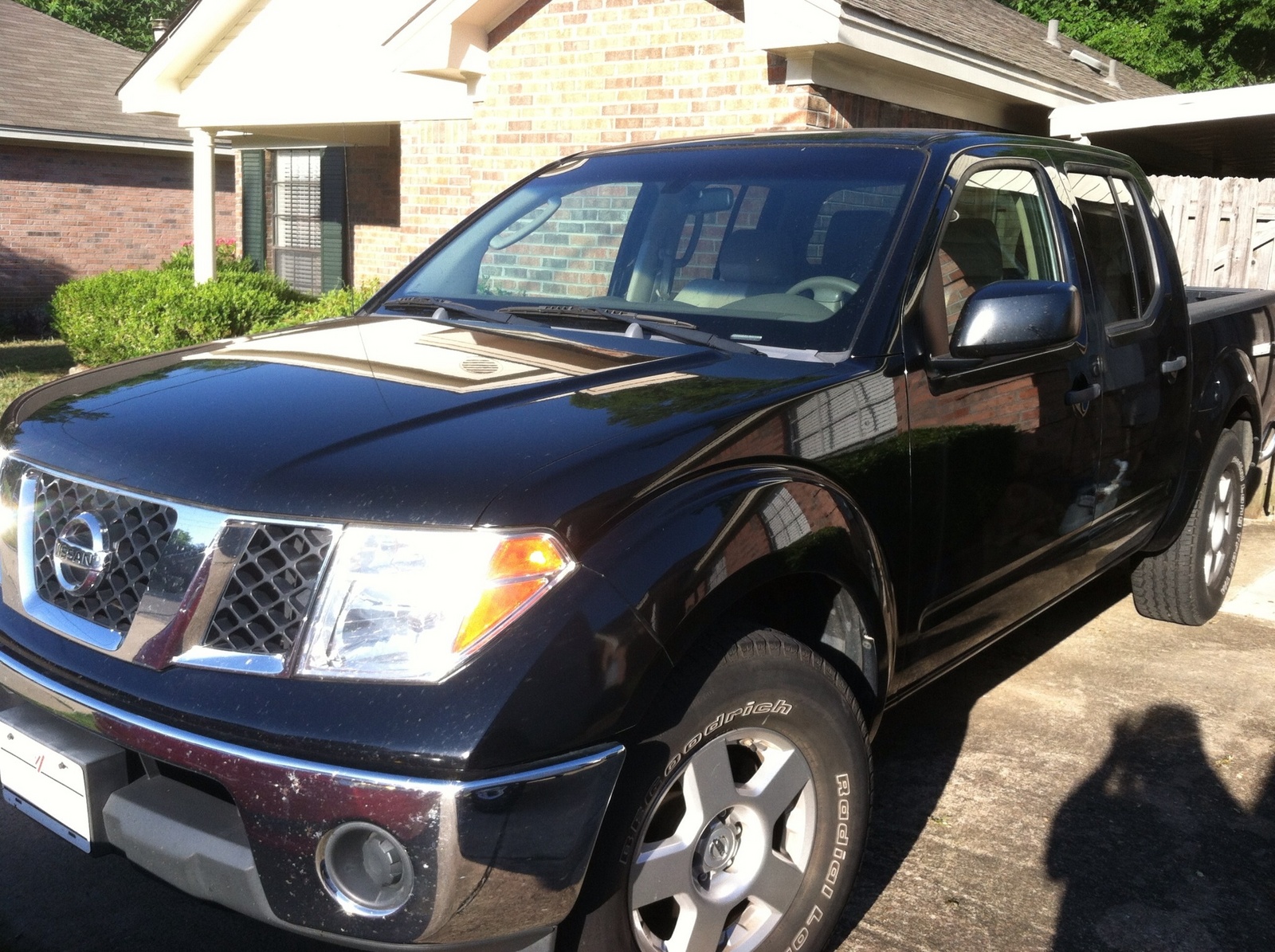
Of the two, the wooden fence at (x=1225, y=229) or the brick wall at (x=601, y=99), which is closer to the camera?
the brick wall at (x=601, y=99)

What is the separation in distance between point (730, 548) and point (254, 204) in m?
18.2

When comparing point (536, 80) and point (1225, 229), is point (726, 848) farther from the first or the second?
point (536, 80)

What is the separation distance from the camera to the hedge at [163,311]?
1187cm

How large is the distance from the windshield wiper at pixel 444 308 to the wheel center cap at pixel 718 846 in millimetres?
1550

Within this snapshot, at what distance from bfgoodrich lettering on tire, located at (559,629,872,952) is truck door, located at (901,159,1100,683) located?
56 centimetres

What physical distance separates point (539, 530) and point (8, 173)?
21.1 metres

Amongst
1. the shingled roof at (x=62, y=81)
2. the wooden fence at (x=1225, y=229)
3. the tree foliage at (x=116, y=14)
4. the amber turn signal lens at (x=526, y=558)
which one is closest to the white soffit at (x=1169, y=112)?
the wooden fence at (x=1225, y=229)

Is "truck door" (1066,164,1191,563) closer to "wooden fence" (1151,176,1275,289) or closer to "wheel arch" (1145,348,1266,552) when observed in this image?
"wheel arch" (1145,348,1266,552)

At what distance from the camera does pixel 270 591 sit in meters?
2.21

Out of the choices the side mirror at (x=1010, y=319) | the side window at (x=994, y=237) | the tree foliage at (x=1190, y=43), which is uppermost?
the tree foliage at (x=1190, y=43)

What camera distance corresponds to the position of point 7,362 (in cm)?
1459

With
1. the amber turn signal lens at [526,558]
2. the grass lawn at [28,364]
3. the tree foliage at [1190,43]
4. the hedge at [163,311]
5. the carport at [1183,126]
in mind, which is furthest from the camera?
the tree foliage at [1190,43]

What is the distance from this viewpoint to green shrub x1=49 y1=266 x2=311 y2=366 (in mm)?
11992

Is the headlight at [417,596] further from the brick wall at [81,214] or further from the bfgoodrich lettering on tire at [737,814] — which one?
the brick wall at [81,214]
